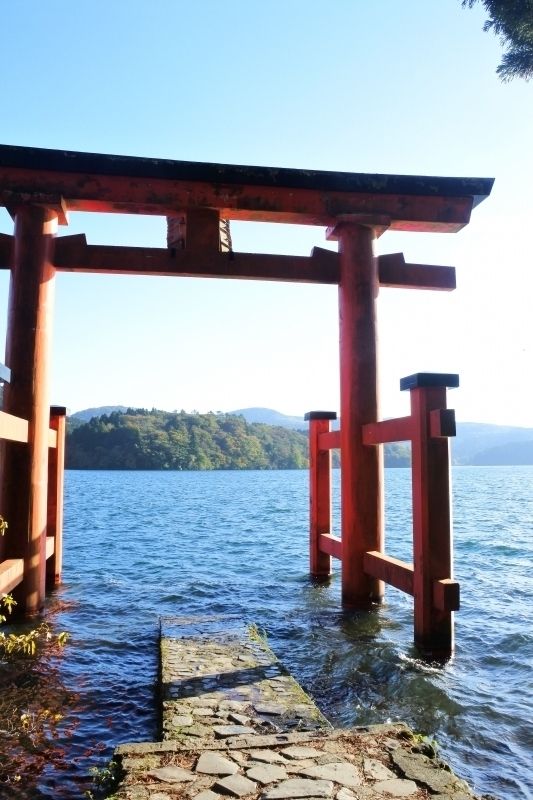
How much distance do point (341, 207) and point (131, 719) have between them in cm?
566

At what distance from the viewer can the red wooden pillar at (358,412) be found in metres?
7.30

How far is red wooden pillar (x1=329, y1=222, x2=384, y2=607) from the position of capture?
7.30m

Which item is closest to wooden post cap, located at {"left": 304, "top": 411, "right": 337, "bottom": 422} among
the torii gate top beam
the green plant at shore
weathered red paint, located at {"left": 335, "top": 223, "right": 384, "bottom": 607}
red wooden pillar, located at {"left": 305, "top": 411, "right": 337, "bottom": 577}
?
red wooden pillar, located at {"left": 305, "top": 411, "right": 337, "bottom": 577}

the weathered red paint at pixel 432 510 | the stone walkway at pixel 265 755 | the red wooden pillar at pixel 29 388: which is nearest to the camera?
the stone walkway at pixel 265 755

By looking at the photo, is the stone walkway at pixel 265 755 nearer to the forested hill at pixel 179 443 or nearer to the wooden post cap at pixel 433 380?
the wooden post cap at pixel 433 380

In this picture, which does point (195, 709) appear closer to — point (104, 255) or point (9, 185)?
point (104, 255)

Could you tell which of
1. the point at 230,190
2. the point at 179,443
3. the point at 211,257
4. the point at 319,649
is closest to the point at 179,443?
the point at 179,443

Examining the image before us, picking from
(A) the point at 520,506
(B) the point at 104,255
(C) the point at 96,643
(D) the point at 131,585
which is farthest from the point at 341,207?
(A) the point at 520,506

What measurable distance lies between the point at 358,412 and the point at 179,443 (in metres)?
Answer: 98.9

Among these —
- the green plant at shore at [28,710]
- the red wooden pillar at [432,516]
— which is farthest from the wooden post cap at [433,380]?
the green plant at shore at [28,710]

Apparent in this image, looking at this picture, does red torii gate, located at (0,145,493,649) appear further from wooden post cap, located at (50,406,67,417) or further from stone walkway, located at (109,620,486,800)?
stone walkway, located at (109,620,486,800)

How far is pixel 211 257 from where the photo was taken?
24.1 feet

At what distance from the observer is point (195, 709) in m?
4.26

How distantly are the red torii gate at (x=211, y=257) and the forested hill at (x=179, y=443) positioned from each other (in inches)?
3756
